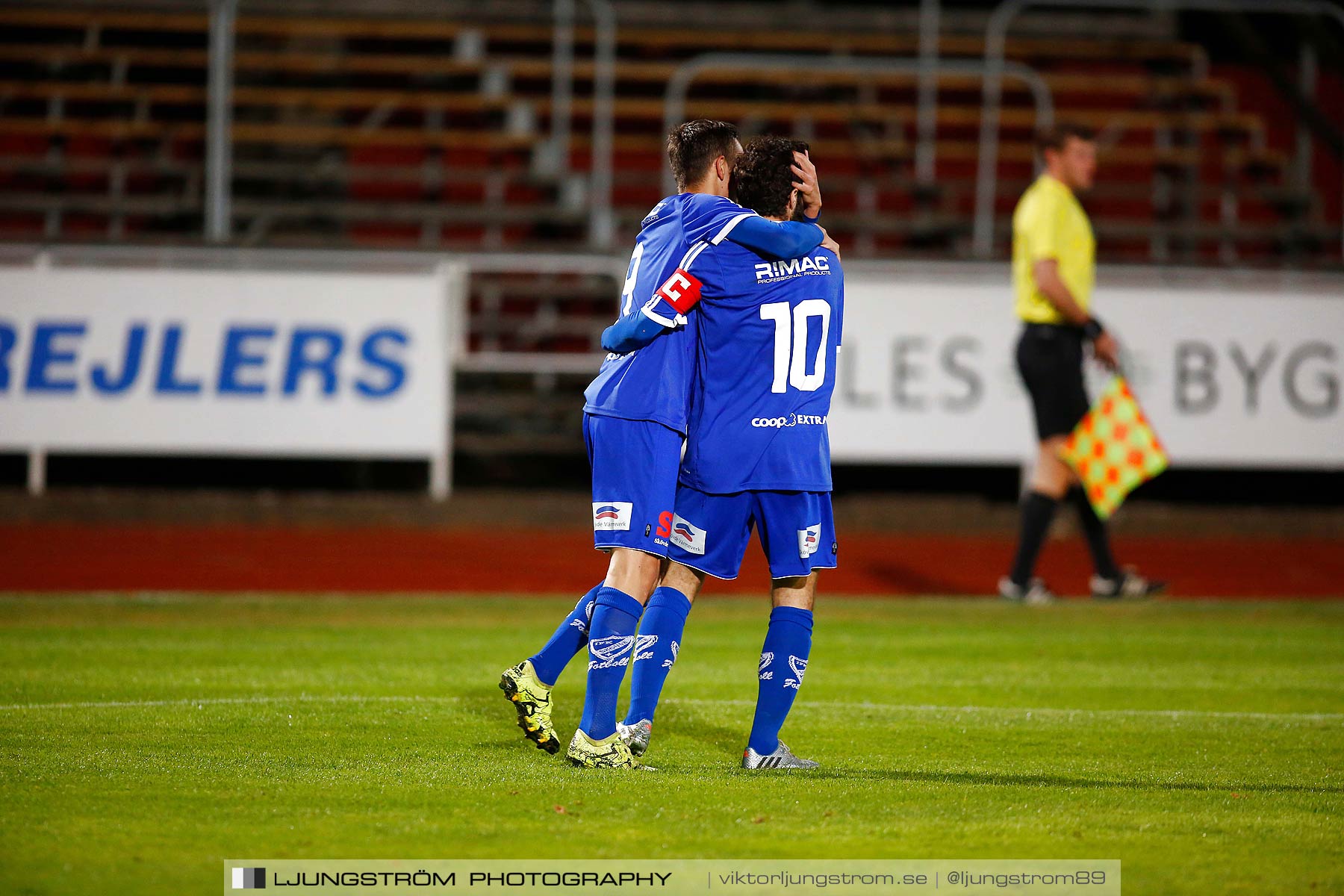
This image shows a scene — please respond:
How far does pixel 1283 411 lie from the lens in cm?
1327

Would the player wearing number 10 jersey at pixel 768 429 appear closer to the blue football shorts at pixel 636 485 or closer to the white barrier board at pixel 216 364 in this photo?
the blue football shorts at pixel 636 485

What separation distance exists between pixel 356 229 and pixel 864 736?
43.0 ft

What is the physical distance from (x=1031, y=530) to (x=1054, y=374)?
958mm

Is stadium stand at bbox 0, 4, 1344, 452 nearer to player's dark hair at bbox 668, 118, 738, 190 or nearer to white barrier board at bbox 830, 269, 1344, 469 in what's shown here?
white barrier board at bbox 830, 269, 1344, 469

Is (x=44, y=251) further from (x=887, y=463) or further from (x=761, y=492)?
(x=761, y=492)

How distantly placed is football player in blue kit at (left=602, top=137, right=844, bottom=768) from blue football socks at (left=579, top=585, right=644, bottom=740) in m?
0.15

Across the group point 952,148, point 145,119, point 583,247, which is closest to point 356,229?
point 145,119

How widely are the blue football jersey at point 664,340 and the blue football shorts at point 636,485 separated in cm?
5

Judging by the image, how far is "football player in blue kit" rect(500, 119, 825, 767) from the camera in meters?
5.15

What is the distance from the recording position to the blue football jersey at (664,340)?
519 centimetres

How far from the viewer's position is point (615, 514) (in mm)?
5180

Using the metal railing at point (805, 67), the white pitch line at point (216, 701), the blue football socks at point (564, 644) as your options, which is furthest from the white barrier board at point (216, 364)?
the blue football socks at point (564, 644)

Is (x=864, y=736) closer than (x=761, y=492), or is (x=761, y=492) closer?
(x=761, y=492)

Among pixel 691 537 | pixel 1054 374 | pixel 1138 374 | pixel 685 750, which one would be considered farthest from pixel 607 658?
pixel 1138 374
